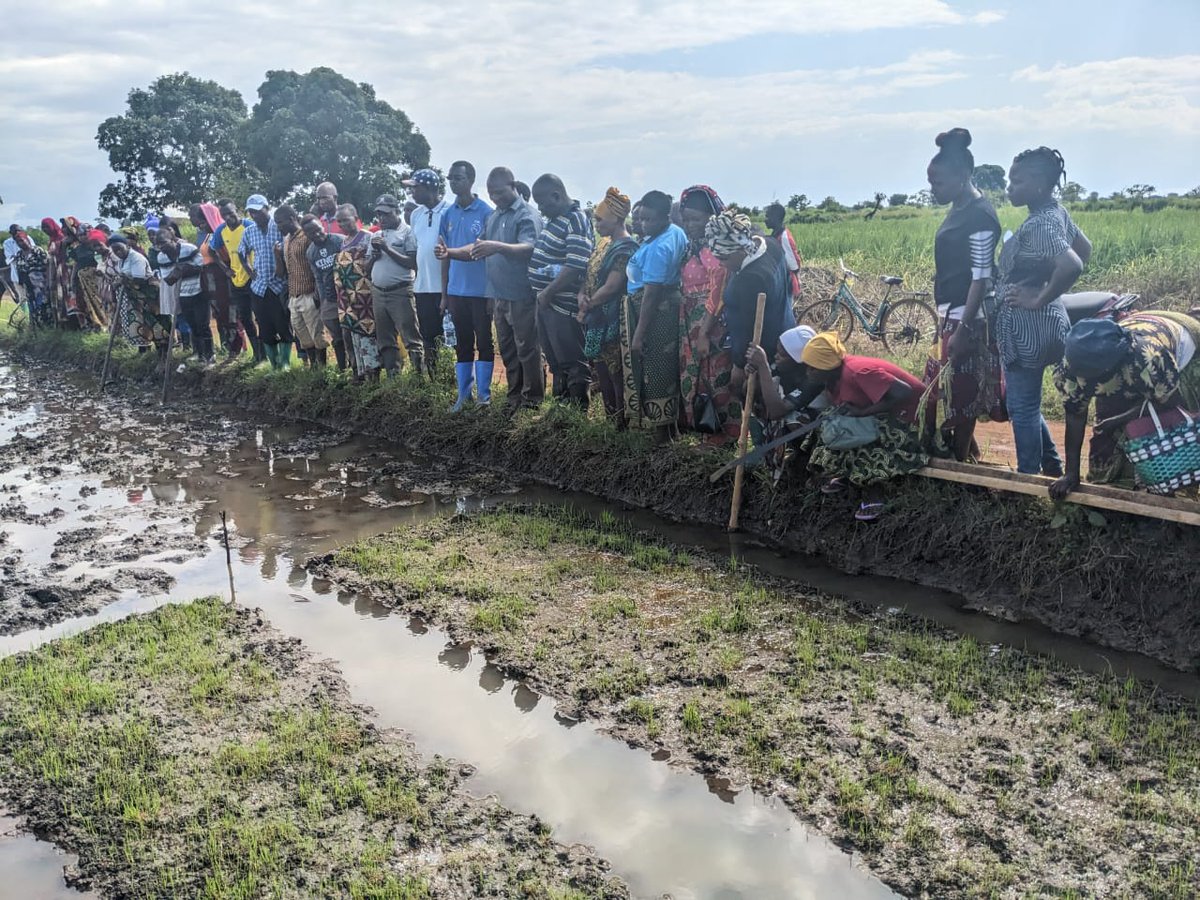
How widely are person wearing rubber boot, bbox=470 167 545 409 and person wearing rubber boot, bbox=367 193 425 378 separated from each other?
1527 millimetres

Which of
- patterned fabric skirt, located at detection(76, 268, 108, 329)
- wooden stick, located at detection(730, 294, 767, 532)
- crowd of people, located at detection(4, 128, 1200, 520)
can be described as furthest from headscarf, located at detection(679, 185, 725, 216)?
patterned fabric skirt, located at detection(76, 268, 108, 329)

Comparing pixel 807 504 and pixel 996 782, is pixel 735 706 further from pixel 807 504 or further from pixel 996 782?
pixel 807 504

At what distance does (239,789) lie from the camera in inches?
137

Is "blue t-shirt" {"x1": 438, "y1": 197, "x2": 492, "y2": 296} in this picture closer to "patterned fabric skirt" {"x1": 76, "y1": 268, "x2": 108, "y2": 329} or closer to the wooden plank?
the wooden plank

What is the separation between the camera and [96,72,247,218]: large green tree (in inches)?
1688

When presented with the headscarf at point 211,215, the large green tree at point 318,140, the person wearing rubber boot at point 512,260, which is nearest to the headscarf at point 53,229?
the headscarf at point 211,215

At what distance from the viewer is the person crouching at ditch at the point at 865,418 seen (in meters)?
5.21

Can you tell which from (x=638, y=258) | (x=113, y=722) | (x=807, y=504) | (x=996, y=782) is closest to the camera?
(x=996, y=782)

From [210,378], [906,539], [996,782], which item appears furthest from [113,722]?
[210,378]

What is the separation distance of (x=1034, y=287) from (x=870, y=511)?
4.93ft

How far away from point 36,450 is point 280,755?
704 centimetres

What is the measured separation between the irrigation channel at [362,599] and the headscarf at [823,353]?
1192 millimetres

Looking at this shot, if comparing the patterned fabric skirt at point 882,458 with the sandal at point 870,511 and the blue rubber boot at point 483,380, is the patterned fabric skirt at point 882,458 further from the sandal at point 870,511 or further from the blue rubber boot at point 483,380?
the blue rubber boot at point 483,380

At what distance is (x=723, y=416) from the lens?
654cm
